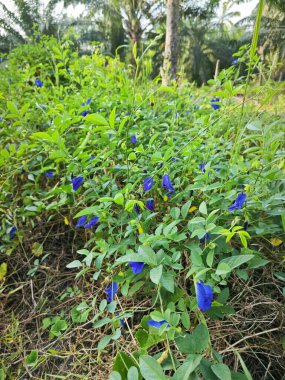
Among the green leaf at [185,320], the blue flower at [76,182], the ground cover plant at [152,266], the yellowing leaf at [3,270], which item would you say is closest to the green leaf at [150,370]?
the ground cover plant at [152,266]

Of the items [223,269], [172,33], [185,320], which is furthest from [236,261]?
[172,33]

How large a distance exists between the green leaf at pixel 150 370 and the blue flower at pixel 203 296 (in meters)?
0.12

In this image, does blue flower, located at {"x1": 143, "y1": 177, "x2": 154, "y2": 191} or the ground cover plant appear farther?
blue flower, located at {"x1": 143, "y1": 177, "x2": 154, "y2": 191}

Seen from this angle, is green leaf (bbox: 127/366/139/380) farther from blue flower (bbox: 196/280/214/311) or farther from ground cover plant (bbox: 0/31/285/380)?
blue flower (bbox: 196/280/214/311)

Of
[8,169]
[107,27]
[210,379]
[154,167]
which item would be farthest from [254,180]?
[107,27]

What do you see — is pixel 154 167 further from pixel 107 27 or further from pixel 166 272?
pixel 107 27

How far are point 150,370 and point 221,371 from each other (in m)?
0.11

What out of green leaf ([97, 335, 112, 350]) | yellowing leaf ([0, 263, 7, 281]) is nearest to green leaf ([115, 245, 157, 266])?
green leaf ([97, 335, 112, 350])

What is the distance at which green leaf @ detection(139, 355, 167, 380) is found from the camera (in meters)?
0.46

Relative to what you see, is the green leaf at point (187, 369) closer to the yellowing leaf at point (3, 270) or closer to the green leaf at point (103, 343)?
the green leaf at point (103, 343)

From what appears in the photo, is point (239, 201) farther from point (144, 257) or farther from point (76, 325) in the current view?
point (76, 325)

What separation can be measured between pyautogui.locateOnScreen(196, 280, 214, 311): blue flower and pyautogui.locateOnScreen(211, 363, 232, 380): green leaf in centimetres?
9

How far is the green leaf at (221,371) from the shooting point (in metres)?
0.46

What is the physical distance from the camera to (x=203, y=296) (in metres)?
0.53
